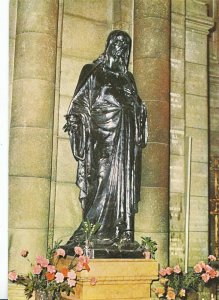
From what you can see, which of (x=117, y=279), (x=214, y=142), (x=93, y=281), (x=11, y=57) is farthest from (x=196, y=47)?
(x=93, y=281)

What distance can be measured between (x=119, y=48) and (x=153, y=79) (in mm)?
898

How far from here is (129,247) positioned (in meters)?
6.43

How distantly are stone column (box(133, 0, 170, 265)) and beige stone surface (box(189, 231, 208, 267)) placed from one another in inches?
33.9

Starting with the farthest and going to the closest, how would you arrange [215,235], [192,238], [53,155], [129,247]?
[215,235] → [192,238] → [53,155] → [129,247]

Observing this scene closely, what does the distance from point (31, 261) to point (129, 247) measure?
4.30ft

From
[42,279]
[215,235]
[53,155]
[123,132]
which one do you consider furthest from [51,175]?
[215,235]

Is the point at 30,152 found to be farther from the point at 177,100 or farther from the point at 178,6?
the point at 178,6

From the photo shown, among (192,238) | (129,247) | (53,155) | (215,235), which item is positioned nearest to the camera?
(129,247)

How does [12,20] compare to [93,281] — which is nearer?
[93,281]

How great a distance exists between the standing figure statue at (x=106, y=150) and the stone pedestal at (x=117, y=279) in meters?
0.42

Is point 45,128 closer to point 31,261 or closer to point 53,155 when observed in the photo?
point 53,155

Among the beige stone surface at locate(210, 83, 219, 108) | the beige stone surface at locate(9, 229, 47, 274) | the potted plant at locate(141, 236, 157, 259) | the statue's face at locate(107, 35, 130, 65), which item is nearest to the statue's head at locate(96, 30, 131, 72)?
the statue's face at locate(107, 35, 130, 65)

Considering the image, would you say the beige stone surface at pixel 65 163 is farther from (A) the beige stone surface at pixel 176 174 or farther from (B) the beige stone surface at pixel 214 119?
(B) the beige stone surface at pixel 214 119

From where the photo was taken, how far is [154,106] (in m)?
7.62
